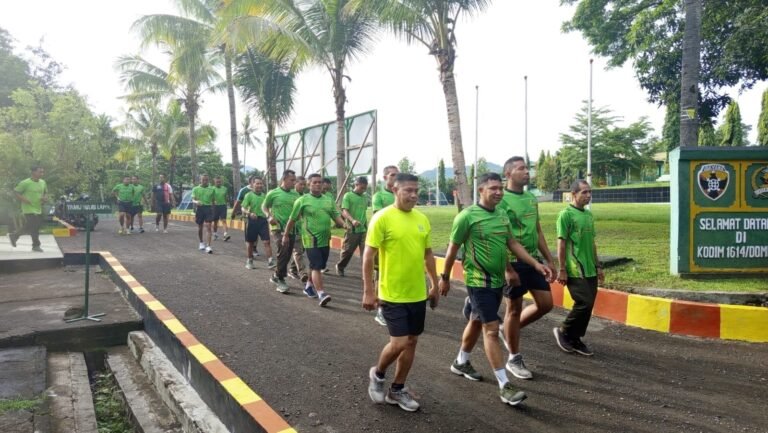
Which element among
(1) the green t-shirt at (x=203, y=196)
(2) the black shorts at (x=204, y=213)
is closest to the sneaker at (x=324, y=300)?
(2) the black shorts at (x=204, y=213)

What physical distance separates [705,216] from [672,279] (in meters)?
0.94

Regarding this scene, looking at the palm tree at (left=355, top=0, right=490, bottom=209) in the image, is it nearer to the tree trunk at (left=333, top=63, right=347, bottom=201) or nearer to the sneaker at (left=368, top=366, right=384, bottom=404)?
the tree trunk at (left=333, top=63, right=347, bottom=201)

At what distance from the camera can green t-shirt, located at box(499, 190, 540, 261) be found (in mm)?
4926

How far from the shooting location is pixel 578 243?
5184 millimetres

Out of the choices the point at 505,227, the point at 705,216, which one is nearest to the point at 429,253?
the point at 505,227

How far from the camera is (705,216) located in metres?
7.40

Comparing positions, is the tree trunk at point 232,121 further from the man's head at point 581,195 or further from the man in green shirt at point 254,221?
the man's head at point 581,195

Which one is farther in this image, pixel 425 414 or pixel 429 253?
pixel 429 253

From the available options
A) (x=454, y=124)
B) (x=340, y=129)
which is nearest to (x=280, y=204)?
(x=454, y=124)

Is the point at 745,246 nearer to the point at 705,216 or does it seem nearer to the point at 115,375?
the point at 705,216

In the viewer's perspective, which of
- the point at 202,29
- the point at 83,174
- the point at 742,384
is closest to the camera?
the point at 742,384

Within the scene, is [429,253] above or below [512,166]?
below

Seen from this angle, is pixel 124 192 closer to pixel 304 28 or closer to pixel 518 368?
pixel 304 28

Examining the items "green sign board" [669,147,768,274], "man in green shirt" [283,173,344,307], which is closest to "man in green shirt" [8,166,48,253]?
"man in green shirt" [283,173,344,307]
